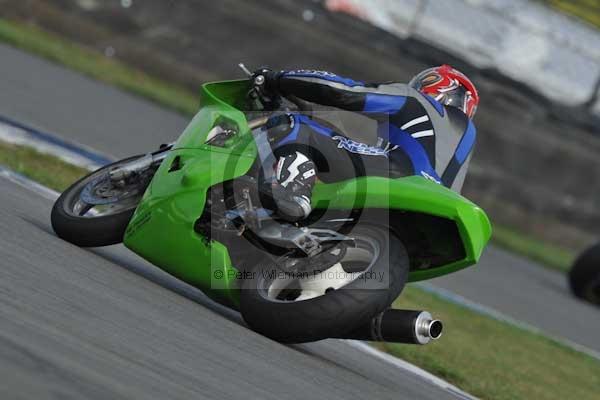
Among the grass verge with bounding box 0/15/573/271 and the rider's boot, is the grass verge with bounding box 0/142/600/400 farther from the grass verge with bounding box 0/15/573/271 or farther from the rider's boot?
the grass verge with bounding box 0/15/573/271

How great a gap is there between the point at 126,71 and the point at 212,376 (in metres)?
14.2

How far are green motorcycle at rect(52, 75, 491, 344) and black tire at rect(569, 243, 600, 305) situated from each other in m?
7.46

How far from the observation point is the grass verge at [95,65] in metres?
16.8

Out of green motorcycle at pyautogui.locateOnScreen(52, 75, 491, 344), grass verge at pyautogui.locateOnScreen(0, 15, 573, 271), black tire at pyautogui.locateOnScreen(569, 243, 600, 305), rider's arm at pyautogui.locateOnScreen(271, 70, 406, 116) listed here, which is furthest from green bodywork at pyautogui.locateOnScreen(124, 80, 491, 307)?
grass verge at pyautogui.locateOnScreen(0, 15, 573, 271)

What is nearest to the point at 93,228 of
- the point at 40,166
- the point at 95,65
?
the point at 40,166

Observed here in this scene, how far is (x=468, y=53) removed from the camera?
17984mm

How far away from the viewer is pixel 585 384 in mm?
8867

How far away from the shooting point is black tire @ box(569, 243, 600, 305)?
1347 centimetres

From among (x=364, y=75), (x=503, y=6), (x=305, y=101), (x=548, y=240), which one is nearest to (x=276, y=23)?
(x=364, y=75)

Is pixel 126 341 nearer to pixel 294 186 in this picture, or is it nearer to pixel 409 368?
pixel 294 186

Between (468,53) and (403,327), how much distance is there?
1242cm

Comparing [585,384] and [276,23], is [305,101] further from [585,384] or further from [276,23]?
[276,23]

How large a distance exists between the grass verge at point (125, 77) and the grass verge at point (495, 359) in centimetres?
568

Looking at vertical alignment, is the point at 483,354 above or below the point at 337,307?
below
